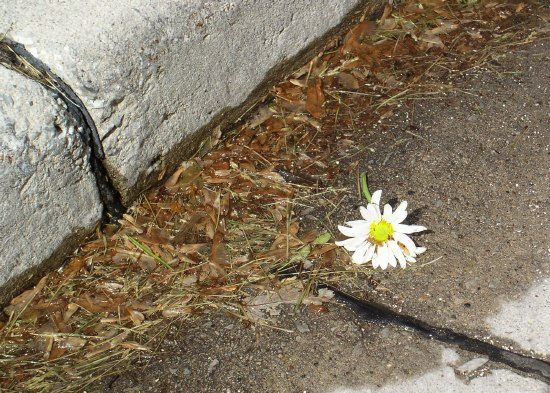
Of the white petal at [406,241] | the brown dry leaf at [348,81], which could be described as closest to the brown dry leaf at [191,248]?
the white petal at [406,241]

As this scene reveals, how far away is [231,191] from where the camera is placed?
282 centimetres

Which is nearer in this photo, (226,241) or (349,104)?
(226,241)

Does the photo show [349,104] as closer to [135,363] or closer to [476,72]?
[476,72]

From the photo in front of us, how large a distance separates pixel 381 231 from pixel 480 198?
0.44 m

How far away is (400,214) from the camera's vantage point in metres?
2.61

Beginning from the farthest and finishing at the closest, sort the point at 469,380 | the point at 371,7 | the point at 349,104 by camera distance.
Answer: the point at 371,7, the point at 349,104, the point at 469,380

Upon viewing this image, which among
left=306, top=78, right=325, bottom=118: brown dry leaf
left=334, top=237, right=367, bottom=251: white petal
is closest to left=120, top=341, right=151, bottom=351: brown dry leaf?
left=334, top=237, right=367, bottom=251: white petal

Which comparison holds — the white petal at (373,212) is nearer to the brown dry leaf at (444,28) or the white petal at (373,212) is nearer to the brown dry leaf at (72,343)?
the brown dry leaf at (72,343)

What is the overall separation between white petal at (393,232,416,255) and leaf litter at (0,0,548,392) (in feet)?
0.50

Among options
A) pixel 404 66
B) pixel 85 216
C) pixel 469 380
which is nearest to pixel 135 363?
pixel 85 216

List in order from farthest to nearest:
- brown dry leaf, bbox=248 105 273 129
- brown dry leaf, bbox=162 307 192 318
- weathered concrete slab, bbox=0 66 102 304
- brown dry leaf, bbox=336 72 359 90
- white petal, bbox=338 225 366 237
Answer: brown dry leaf, bbox=336 72 359 90, brown dry leaf, bbox=248 105 273 129, white petal, bbox=338 225 366 237, brown dry leaf, bbox=162 307 192 318, weathered concrete slab, bbox=0 66 102 304

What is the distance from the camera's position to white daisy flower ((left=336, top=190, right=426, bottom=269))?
2.57 m

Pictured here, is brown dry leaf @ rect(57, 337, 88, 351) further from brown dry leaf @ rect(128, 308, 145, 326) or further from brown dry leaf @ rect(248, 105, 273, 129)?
brown dry leaf @ rect(248, 105, 273, 129)

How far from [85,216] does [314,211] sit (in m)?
0.80
